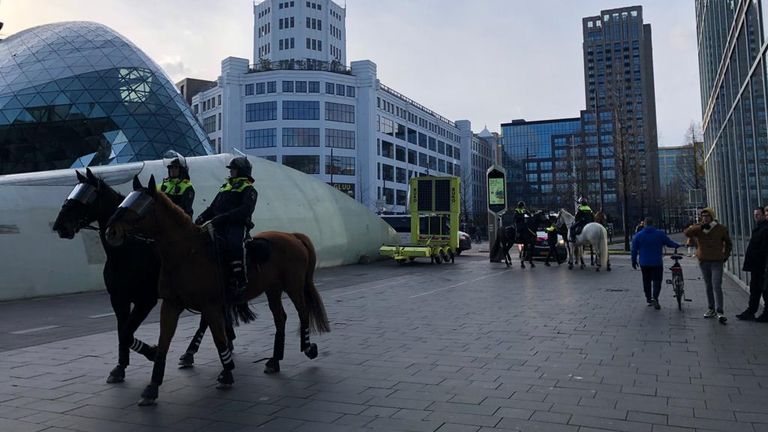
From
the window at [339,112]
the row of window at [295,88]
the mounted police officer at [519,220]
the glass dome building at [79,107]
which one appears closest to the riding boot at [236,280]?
the mounted police officer at [519,220]

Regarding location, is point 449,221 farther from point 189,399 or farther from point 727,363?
point 189,399

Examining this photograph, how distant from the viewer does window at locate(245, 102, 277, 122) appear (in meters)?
79.6

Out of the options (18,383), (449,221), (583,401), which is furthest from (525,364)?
(449,221)

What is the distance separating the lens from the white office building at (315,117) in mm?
79062

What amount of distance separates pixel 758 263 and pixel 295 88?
76.5 m

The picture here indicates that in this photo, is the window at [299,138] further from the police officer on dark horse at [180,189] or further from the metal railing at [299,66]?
the police officer on dark horse at [180,189]

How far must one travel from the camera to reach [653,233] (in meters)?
10.8

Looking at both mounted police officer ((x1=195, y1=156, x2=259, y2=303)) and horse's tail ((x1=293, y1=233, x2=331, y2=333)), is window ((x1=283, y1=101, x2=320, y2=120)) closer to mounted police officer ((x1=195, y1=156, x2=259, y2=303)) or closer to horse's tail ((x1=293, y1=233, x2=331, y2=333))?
horse's tail ((x1=293, y1=233, x2=331, y2=333))

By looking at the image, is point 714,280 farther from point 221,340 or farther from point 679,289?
point 221,340

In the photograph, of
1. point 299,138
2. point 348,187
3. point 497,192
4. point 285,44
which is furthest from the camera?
point 285,44

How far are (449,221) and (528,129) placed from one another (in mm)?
136091

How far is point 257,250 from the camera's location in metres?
6.11

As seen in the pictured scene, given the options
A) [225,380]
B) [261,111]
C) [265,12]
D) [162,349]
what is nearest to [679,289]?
[225,380]

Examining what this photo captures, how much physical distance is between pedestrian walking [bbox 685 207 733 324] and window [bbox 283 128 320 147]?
72024 mm
